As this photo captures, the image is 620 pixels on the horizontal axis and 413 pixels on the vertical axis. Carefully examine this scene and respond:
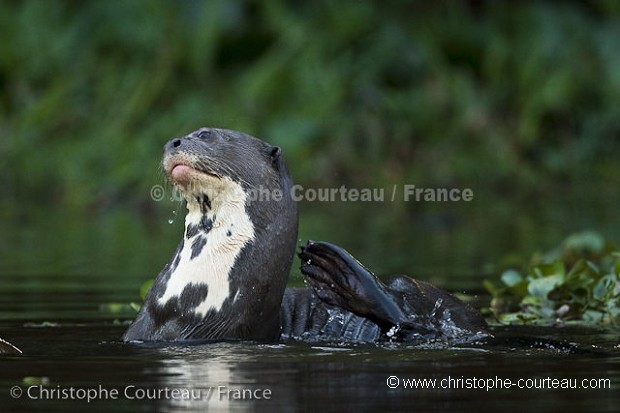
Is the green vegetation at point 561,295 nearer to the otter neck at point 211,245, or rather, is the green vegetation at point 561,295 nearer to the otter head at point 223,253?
the otter head at point 223,253

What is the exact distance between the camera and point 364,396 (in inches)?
173

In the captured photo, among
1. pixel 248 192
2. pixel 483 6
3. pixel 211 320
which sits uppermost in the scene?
pixel 483 6

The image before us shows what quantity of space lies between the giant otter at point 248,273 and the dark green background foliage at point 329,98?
28.0 feet

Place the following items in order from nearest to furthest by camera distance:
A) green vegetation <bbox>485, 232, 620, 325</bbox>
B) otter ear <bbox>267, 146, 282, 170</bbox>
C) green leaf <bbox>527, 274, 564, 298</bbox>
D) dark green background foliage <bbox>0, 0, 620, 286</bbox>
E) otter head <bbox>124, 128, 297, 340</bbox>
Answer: otter head <bbox>124, 128, 297, 340</bbox>
otter ear <bbox>267, 146, 282, 170</bbox>
green vegetation <bbox>485, 232, 620, 325</bbox>
green leaf <bbox>527, 274, 564, 298</bbox>
dark green background foliage <bbox>0, 0, 620, 286</bbox>

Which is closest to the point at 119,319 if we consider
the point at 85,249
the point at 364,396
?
the point at 364,396

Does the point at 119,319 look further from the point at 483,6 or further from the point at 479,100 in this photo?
the point at 483,6

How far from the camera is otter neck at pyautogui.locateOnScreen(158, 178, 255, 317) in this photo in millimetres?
5844

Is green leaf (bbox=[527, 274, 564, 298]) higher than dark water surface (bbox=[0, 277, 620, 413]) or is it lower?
higher

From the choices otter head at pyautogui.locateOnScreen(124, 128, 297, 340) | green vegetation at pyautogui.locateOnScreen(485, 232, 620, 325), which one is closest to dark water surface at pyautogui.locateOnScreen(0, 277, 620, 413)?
otter head at pyautogui.locateOnScreen(124, 128, 297, 340)

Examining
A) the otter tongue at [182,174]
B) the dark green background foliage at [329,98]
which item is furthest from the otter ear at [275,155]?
the dark green background foliage at [329,98]

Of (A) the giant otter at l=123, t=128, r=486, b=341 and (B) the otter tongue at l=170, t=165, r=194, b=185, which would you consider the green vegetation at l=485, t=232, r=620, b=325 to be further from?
(B) the otter tongue at l=170, t=165, r=194, b=185

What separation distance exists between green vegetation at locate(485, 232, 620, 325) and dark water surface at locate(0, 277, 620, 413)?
668 mm

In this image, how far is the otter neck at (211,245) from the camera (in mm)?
5844

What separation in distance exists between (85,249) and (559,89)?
8.21 m
